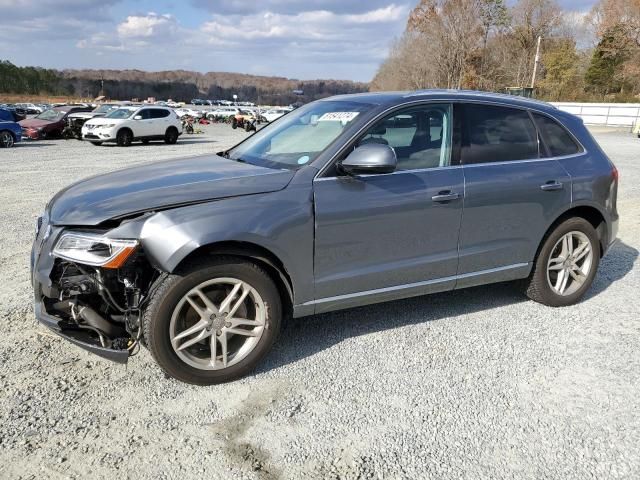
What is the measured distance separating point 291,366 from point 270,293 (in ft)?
1.87

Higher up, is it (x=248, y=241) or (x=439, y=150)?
(x=439, y=150)

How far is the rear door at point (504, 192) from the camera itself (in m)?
3.96

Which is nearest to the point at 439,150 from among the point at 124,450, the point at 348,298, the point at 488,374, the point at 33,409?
the point at 348,298

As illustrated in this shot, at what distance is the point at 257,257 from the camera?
3234 mm

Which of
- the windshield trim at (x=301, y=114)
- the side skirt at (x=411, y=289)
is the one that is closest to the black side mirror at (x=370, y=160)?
the windshield trim at (x=301, y=114)

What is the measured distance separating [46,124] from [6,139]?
4.66 metres

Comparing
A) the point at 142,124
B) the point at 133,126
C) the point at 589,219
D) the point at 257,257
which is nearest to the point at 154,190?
the point at 257,257

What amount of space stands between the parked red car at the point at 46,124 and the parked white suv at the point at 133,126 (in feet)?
9.43

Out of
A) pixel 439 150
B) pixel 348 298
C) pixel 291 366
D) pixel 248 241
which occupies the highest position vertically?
pixel 439 150

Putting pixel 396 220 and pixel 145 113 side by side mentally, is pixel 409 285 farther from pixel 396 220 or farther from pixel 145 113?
pixel 145 113

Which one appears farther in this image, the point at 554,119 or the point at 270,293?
the point at 554,119

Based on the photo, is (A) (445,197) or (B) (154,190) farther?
(A) (445,197)

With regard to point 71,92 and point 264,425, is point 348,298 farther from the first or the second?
point 71,92

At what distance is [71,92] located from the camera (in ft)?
375
